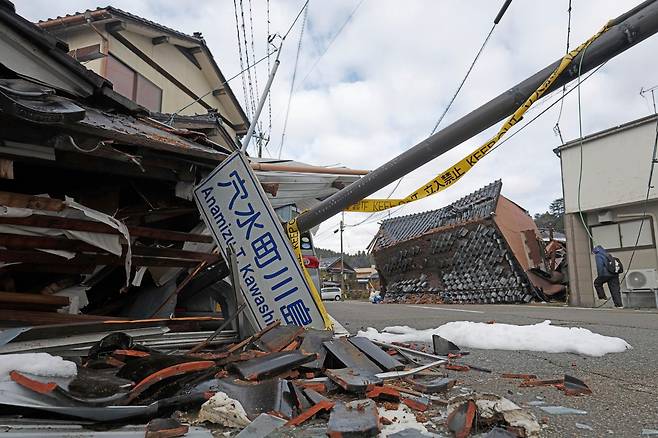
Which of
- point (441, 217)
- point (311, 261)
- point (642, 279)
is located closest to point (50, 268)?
point (311, 261)

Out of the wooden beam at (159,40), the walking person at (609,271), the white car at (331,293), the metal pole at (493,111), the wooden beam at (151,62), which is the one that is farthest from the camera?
the white car at (331,293)

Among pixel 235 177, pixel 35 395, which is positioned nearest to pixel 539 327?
pixel 235 177

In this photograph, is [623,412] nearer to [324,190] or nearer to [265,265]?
[265,265]

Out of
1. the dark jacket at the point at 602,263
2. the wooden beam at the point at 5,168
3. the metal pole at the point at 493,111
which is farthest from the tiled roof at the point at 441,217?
the wooden beam at the point at 5,168

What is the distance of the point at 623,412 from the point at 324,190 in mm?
5303

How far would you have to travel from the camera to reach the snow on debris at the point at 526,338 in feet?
13.0

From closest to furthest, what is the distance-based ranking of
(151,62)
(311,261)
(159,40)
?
1. (311,261)
2. (151,62)
3. (159,40)

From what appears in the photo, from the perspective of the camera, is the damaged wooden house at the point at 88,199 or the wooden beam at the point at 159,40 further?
the wooden beam at the point at 159,40

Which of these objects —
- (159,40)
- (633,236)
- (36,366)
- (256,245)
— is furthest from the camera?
(633,236)

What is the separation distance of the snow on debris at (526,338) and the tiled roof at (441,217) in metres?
11.2

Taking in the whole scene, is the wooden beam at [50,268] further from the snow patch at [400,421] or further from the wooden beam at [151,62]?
the wooden beam at [151,62]

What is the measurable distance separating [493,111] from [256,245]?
7.90 feet

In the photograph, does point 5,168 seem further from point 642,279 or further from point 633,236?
point 633,236

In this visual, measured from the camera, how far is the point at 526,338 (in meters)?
4.39
